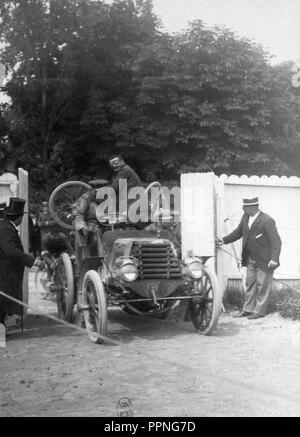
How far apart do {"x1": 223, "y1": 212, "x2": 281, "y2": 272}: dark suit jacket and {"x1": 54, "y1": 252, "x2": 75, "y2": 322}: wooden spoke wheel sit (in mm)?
2796

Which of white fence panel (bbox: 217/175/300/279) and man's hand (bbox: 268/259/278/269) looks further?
white fence panel (bbox: 217/175/300/279)

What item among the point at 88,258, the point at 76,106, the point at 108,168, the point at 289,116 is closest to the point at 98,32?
the point at 76,106

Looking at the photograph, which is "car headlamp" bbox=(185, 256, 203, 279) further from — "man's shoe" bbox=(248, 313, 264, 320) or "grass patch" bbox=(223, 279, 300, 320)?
"grass patch" bbox=(223, 279, 300, 320)

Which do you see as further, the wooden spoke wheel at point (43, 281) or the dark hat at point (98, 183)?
the wooden spoke wheel at point (43, 281)

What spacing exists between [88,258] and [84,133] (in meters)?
19.7

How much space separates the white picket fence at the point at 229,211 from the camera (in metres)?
10.4

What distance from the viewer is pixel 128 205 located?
348 inches

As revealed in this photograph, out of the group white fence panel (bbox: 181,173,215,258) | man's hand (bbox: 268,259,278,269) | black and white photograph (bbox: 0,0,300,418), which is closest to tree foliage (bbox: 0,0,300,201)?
black and white photograph (bbox: 0,0,300,418)

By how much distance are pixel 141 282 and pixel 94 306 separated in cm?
68

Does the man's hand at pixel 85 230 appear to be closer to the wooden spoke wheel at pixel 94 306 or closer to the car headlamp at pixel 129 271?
the wooden spoke wheel at pixel 94 306

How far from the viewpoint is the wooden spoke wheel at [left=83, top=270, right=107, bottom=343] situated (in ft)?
24.1

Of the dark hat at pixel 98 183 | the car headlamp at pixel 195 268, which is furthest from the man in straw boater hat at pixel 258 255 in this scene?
the dark hat at pixel 98 183

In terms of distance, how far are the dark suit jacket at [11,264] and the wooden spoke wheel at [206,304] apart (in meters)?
2.28

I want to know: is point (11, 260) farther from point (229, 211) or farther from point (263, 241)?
point (229, 211)
